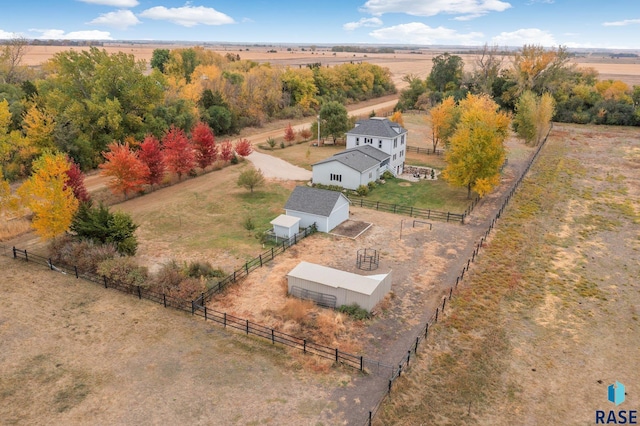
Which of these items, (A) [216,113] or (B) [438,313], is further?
(A) [216,113]

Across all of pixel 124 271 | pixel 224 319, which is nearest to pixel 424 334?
pixel 224 319

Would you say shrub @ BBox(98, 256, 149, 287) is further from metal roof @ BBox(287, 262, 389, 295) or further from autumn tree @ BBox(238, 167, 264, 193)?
autumn tree @ BBox(238, 167, 264, 193)

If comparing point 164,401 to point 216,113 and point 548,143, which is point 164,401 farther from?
point 548,143

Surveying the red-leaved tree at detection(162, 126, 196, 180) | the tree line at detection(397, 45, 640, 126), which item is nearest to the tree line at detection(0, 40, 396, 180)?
the red-leaved tree at detection(162, 126, 196, 180)

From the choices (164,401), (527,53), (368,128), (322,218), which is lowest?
(164,401)

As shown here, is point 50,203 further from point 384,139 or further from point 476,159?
point 476,159

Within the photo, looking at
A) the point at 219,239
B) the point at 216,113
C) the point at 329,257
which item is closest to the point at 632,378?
the point at 329,257

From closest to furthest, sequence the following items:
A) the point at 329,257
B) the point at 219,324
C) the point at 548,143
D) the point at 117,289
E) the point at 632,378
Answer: the point at 632,378 → the point at 219,324 → the point at 117,289 → the point at 329,257 → the point at 548,143
